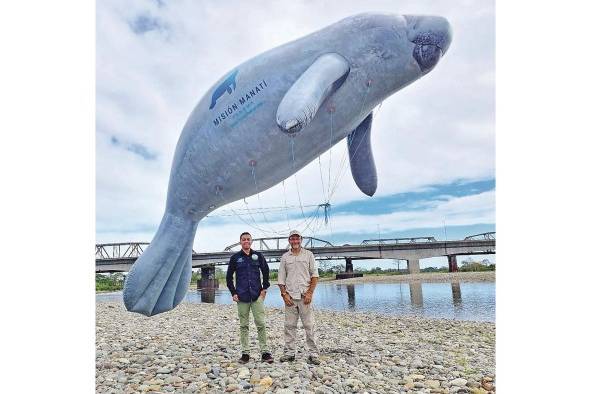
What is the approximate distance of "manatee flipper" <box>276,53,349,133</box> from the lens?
3645 mm

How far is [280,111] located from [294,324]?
6.71ft

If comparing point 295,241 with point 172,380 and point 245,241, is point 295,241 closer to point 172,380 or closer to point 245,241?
point 245,241

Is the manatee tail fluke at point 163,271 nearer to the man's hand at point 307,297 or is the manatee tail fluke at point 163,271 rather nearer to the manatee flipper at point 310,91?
the man's hand at point 307,297

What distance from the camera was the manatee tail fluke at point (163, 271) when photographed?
4.97 metres

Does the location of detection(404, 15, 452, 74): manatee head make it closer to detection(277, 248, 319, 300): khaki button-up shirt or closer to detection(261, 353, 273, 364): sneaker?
detection(277, 248, 319, 300): khaki button-up shirt

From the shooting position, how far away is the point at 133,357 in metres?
4.93

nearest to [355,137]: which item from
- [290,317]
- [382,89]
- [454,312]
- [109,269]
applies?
[382,89]

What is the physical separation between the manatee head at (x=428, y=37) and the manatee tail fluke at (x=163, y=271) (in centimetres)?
304

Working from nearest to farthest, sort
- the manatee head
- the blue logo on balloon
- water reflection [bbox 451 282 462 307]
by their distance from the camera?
the manatee head, the blue logo on balloon, water reflection [bbox 451 282 462 307]

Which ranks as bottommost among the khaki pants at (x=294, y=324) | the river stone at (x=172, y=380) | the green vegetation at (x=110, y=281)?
the green vegetation at (x=110, y=281)

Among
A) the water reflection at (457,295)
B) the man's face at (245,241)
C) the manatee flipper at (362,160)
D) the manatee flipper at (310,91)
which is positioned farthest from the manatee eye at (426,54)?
the water reflection at (457,295)

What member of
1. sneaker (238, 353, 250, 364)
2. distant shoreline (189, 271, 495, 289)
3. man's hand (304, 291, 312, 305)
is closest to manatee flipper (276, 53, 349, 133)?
man's hand (304, 291, 312, 305)

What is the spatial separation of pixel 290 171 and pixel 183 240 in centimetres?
154

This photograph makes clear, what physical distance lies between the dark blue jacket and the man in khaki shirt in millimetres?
196
